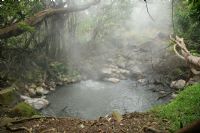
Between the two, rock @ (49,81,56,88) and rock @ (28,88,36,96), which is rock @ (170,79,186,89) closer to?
rock @ (49,81,56,88)

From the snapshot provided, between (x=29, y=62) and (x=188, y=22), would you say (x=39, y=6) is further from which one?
(x=188, y=22)

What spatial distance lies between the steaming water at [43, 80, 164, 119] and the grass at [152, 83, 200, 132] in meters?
4.13

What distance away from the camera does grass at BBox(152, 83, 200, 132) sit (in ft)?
22.2

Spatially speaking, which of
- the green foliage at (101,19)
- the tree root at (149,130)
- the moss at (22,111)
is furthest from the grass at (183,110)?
the green foliage at (101,19)

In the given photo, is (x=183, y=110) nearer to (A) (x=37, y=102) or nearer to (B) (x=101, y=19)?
(A) (x=37, y=102)

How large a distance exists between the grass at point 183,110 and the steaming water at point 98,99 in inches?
163

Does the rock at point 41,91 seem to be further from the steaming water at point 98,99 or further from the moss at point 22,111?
the moss at point 22,111

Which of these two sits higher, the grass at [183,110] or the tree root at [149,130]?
the tree root at [149,130]

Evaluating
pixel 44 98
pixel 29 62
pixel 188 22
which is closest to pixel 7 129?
pixel 44 98

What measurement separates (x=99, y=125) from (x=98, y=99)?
6959mm

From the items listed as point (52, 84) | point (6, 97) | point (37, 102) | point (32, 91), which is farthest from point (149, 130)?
point (52, 84)

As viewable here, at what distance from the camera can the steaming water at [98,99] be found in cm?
1234

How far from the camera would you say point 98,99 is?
14.0 meters

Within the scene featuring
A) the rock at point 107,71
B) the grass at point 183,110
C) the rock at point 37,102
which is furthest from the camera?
the rock at point 107,71
